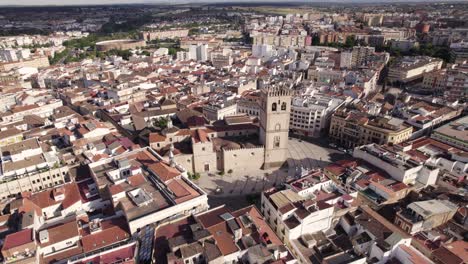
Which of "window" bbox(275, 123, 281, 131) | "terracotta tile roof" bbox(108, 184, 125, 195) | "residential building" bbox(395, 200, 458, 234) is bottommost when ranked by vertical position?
"residential building" bbox(395, 200, 458, 234)

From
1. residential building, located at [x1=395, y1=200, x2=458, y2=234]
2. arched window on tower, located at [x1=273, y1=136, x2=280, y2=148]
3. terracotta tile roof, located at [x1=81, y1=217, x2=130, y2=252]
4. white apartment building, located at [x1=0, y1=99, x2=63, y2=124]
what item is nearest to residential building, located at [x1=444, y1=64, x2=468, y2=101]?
arched window on tower, located at [x1=273, y1=136, x2=280, y2=148]

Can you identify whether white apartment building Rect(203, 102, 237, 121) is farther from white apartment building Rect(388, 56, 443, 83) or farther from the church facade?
white apartment building Rect(388, 56, 443, 83)

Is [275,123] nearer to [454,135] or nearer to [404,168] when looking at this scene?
[404,168]

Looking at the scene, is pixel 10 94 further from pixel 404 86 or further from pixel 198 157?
pixel 404 86

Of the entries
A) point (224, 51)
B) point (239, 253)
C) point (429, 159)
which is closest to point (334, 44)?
point (224, 51)

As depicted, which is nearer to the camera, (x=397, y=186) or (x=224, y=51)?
(x=397, y=186)

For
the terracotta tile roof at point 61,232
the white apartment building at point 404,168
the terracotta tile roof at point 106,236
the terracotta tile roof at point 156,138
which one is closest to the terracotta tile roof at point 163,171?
the terracotta tile roof at point 106,236
